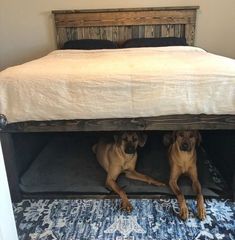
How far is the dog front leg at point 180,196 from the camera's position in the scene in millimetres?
1536

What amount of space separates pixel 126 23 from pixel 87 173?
6.49 feet

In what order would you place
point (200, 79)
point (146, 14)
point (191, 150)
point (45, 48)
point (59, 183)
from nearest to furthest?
point (200, 79)
point (191, 150)
point (59, 183)
point (146, 14)
point (45, 48)

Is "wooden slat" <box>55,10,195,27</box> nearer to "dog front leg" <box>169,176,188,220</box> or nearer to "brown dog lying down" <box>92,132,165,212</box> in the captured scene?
"brown dog lying down" <box>92,132,165,212</box>

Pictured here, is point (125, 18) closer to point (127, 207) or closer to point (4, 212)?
point (127, 207)

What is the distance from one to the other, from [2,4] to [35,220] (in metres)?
2.74

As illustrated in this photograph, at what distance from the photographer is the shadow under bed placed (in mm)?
1801

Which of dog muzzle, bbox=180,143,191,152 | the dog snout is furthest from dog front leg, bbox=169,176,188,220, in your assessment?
the dog snout

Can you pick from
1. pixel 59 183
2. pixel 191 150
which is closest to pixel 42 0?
pixel 59 183

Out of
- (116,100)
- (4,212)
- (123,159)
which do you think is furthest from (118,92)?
(4,212)

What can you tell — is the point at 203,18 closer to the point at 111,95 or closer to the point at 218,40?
the point at 218,40

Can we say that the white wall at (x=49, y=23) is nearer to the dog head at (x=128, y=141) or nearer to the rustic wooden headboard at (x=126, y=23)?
the rustic wooden headboard at (x=126, y=23)

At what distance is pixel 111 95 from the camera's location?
1.52 meters

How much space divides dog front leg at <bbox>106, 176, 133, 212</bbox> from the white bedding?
1.50ft

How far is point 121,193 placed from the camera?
1.69m
